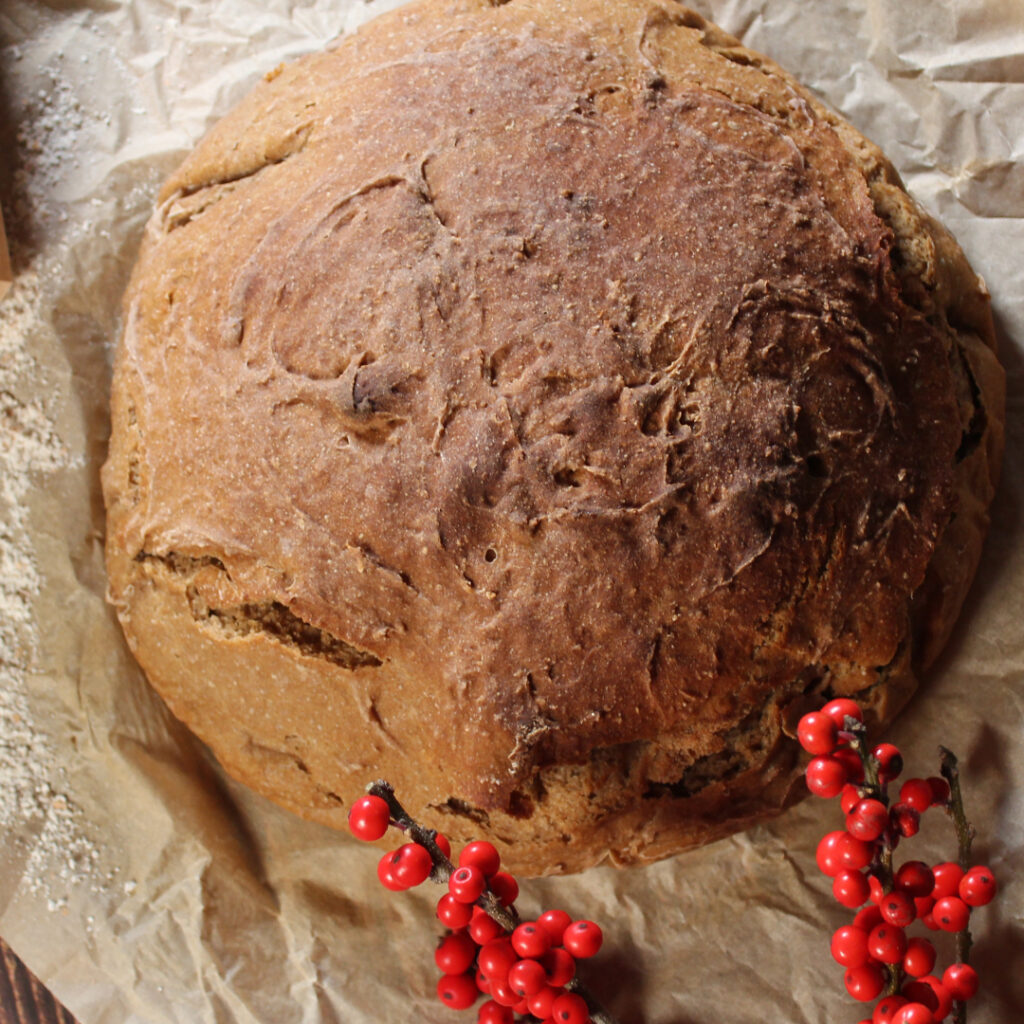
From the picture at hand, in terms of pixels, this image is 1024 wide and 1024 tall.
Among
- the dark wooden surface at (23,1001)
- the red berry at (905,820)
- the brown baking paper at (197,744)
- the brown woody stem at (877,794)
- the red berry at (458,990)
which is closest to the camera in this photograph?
the brown woody stem at (877,794)

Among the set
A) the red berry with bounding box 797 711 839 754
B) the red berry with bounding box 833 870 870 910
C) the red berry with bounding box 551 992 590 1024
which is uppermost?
the red berry with bounding box 797 711 839 754

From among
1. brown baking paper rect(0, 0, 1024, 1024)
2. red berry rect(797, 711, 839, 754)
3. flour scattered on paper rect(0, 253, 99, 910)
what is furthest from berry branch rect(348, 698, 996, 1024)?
flour scattered on paper rect(0, 253, 99, 910)

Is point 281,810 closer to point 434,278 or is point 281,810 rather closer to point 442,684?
point 442,684

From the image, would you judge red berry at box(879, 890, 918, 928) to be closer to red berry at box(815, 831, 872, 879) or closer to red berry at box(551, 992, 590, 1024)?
red berry at box(815, 831, 872, 879)

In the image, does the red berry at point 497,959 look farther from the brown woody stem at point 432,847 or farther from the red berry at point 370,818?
the red berry at point 370,818

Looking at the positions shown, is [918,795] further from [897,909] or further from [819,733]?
[819,733]

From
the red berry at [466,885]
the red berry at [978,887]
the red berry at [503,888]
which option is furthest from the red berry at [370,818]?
the red berry at [978,887]

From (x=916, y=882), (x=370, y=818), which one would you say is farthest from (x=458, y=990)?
(x=916, y=882)
